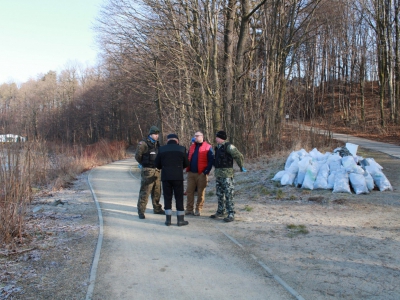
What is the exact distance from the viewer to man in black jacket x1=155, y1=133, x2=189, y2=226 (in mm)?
7328

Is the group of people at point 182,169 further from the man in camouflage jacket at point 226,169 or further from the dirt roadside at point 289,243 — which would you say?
the dirt roadside at point 289,243

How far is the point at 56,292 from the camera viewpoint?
4.29 meters

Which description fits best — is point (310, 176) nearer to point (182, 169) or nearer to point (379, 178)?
point (379, 178)

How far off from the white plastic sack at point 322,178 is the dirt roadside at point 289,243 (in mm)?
343

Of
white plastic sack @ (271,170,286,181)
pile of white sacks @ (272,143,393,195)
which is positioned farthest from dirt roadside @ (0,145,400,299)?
white plastic sack @ (271,170,286,181)

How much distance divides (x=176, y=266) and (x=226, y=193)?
9.58ft

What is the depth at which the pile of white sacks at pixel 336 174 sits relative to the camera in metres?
9.08

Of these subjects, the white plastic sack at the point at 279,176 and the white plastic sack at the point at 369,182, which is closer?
the white plastic sack at the point at 369,182

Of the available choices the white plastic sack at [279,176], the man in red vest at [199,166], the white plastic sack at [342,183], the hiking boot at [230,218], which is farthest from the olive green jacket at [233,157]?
the white plastic sack at [279,176]

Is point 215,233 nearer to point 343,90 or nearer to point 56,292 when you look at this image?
point 56,292

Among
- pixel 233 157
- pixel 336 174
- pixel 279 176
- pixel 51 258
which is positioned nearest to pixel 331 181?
pixel 336 174

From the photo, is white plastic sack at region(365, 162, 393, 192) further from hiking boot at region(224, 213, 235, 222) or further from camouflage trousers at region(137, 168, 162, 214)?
camouflage trousers at region(137, 168, 162, 214)

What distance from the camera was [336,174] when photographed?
9.41m

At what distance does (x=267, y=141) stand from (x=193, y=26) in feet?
22.6
